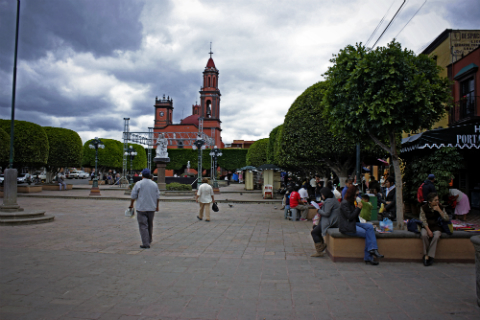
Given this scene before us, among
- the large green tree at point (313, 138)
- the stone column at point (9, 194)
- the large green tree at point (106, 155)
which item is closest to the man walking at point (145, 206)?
the stone column at point (9, 194)

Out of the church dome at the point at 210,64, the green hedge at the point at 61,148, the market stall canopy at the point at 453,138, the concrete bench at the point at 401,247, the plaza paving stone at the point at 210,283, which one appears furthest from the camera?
the church dome at the point at 210,64

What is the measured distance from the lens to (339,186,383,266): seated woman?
564 cm

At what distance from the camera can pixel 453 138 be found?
377 inches

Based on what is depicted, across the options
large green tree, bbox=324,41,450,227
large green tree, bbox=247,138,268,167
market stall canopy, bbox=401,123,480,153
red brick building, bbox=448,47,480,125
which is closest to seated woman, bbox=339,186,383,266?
large green tree, bbox=324,41,450,227

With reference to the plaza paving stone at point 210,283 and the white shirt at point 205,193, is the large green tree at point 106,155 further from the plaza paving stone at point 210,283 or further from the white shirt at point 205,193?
the plaza paving stone at point 210,283

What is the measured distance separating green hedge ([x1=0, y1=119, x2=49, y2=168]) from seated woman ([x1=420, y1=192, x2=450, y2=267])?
25.1 metres

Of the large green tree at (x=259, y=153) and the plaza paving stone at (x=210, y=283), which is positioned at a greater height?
the large green tree at (x=259, y=153)

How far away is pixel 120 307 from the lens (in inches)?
149

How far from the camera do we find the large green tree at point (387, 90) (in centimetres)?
660

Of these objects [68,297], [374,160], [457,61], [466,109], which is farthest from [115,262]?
[457,61]

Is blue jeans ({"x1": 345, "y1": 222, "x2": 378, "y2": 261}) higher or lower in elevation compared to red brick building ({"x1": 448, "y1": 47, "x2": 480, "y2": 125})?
lower

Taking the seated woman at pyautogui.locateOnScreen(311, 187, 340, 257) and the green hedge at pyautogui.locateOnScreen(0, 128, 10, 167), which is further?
the green hedge at pyautogui.locateOnScreen(0, 128, 10, 167)

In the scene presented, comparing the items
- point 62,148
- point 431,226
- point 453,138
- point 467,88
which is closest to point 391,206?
point 453,138

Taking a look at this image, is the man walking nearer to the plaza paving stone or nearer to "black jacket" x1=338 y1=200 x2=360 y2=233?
the plaza paving stone
